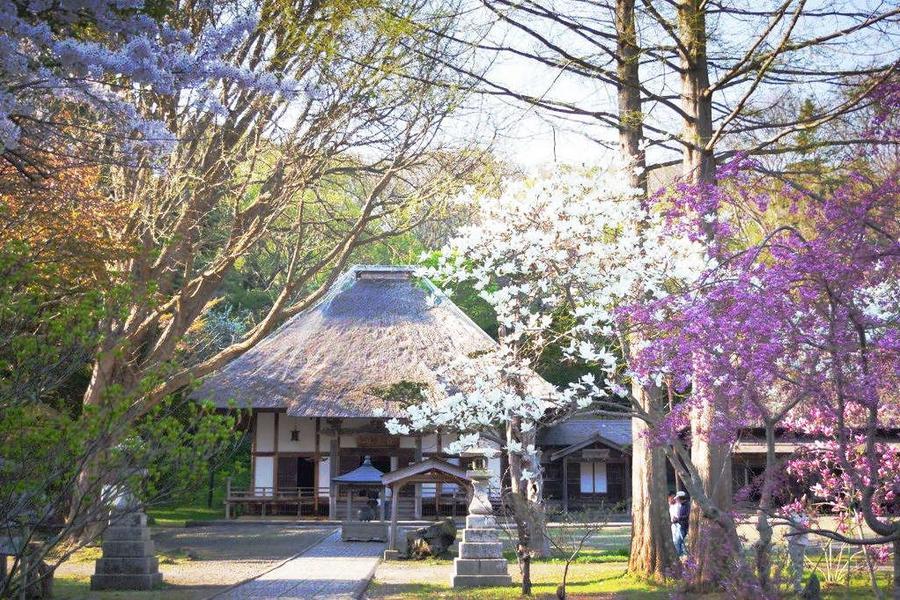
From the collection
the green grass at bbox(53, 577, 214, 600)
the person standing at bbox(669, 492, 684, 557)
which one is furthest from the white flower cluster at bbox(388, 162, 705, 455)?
the person standing at bbox(669, 492, 684, 557)

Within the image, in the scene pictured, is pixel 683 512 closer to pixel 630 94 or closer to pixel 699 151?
pixel 630 94

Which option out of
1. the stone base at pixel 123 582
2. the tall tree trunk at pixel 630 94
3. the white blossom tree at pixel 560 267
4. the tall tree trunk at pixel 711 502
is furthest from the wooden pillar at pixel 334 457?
the tall tree trunk at pixel 711 502

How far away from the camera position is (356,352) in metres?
27.9

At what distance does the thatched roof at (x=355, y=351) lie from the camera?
25766 mm

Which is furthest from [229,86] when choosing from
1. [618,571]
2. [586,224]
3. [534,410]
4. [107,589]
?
[618,571]

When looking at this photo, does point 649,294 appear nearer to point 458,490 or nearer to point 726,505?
point 726,505

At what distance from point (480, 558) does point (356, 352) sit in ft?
48.8

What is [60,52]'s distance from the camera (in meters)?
5.14

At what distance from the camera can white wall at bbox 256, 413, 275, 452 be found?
27.1 m

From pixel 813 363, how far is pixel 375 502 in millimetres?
19264

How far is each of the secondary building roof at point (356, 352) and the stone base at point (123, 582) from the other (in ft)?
36.9

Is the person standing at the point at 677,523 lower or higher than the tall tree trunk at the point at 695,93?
lower

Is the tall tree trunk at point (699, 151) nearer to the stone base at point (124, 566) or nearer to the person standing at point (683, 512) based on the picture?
the person standing at point (683, 512)

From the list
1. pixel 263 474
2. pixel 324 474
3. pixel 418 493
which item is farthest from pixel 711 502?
pixel 263 474
